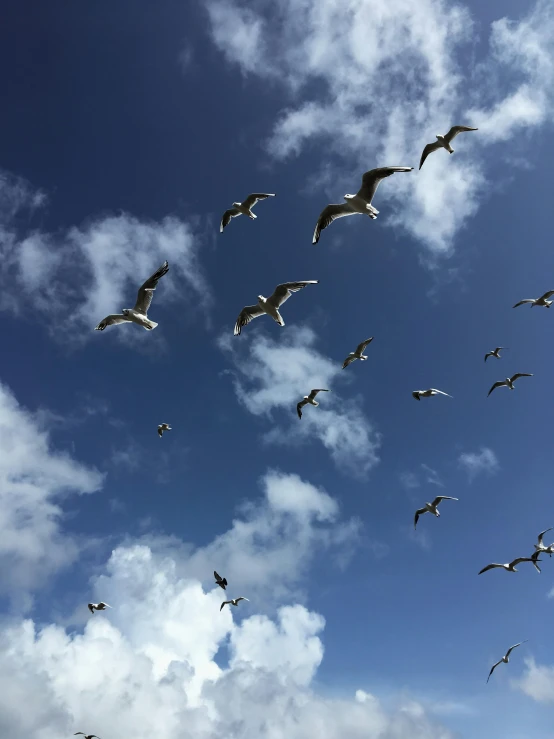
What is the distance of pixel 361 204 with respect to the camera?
1297 inches

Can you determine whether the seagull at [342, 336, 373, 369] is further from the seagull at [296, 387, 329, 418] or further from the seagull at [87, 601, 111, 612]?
the seagull at [87, 601, 111, 612]

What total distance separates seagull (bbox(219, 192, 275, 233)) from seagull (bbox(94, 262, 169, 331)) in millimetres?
6520

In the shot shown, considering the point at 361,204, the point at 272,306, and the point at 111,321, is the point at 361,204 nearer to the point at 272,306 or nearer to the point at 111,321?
the point at 272,306

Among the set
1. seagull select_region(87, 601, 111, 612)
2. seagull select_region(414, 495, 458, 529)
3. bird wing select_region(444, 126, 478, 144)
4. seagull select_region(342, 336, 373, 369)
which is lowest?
seagull select_region(87, 601, 111, 612)

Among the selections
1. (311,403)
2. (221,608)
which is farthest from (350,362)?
(221,608)

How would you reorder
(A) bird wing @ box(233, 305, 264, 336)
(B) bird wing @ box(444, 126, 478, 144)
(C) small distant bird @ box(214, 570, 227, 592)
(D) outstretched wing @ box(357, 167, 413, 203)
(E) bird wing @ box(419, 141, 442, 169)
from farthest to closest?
(C) small distant bird @ box(214, 570, 227, 592) → (A) bird wing @ box(233, 305, 264, 336) → (E) bird wing @ box(419, 141, 442, 169) → (B) bird wing @ box(444, 126, 478, 144) → (D) outstretched wing @ box(357, 167, 413, 203)

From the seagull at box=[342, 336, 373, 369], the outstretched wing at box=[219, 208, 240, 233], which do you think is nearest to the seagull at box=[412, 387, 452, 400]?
the seagull at box=[342, 336, 373, 369]

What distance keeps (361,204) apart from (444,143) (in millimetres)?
8999

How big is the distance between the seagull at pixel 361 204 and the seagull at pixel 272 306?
10.5 feet

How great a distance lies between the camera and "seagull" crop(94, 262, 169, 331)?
38125 millimetres

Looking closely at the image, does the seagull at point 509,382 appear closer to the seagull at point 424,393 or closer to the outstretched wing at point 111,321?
the seagull at point 424,393

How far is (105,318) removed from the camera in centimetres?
3959

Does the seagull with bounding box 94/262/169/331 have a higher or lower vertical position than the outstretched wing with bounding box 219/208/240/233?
lower

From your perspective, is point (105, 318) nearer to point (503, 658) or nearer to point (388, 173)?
point (388, 173)
